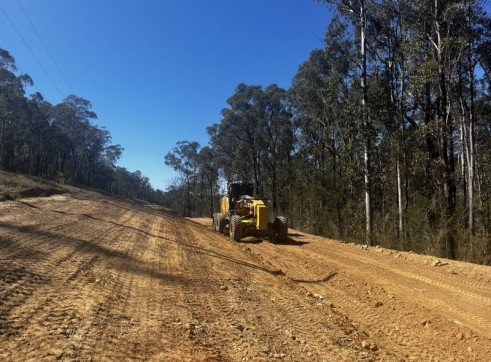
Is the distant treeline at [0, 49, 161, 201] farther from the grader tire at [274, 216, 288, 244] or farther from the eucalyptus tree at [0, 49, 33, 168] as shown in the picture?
the grader tire at [274, 216, 288, 244]

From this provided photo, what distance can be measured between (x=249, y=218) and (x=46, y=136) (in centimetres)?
5790

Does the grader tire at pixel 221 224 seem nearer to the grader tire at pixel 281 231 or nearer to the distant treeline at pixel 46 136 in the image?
the grader tire at pixel 281 231

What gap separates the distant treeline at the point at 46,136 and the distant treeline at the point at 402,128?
98.4 ft

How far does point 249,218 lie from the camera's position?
16.1 meters

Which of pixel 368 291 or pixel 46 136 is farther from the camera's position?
pixel 46 136

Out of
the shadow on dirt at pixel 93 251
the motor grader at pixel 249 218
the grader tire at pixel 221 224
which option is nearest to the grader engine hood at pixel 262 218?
the motor grader at pixel 249 218

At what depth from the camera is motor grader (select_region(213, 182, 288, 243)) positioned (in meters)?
15.1

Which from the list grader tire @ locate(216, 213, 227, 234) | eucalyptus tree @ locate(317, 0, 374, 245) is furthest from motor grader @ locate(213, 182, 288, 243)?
eucalyptus tree @ locate(317, 0, 374, 245)

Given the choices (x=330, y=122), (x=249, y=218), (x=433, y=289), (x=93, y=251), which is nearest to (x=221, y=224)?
(x=249, y=218)

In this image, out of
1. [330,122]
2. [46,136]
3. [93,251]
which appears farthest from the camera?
[46,136]

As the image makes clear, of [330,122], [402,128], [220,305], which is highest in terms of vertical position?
[330,122]

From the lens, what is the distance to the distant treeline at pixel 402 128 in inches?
590

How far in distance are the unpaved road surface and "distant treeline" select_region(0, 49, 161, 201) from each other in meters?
37.9

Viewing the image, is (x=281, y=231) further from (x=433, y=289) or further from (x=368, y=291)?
(x=433, y=289)
